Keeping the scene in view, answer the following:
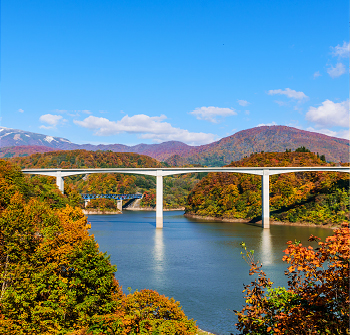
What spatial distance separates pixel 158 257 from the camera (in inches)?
1028

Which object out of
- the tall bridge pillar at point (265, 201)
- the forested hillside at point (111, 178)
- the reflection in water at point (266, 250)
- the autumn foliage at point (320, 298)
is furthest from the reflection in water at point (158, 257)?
the forested hillside at point (111, 178)

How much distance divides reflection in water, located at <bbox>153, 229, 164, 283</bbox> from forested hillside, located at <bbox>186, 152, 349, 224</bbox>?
22.2 m

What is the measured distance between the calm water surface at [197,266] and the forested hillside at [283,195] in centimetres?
1379

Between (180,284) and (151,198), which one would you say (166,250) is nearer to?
(180,284)

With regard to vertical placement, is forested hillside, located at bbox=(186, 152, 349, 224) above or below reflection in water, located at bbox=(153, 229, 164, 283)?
above

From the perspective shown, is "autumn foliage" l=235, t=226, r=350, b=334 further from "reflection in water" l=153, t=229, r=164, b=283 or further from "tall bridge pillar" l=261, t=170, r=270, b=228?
"tall bridge pillar" l=261, t=170, r=270, b=228

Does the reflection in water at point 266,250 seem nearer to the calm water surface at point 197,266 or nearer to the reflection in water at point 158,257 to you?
the calm water surface at point 197,266

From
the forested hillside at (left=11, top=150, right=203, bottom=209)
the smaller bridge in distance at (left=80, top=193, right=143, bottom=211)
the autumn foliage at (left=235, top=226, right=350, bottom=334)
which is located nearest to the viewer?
the autumn foliage at (left=235, top=226, right=350, bottom=334)

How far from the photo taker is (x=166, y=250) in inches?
1145

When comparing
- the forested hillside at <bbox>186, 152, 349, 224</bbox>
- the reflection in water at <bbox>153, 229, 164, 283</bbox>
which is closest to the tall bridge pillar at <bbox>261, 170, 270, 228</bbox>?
the forested hillside at <bbox>186, 152, 349, 224</bbox>

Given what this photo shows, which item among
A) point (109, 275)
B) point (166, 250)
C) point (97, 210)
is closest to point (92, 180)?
point (97, 210)

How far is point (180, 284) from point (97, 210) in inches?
2510

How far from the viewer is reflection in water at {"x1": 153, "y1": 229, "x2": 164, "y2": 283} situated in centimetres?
2047

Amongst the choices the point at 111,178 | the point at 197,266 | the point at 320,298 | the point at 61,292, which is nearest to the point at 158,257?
the point at 197,266
